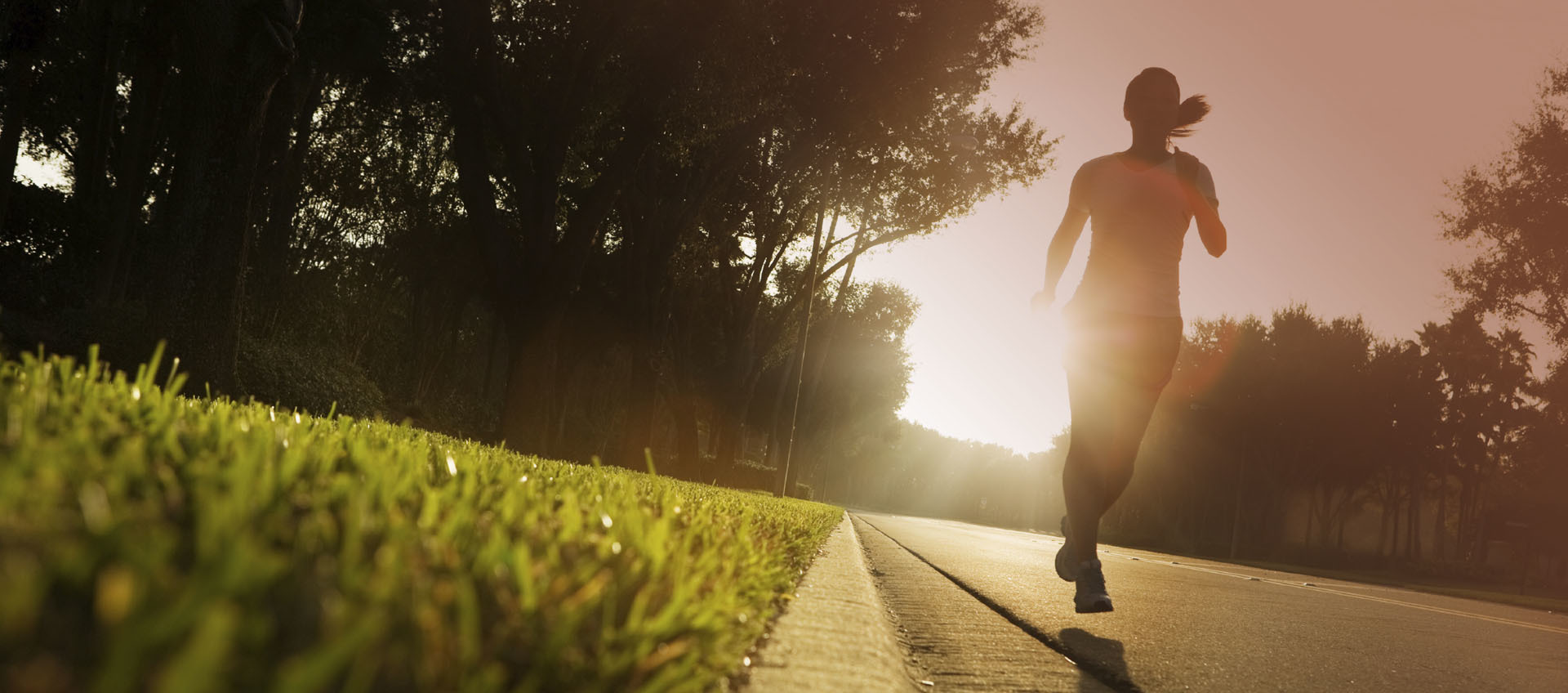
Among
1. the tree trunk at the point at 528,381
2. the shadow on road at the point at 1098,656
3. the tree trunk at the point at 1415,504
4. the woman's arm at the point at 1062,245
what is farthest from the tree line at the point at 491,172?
the tree trunk at the point at 1415,504

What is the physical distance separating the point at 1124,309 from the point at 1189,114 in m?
1.30

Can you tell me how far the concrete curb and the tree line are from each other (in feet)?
25.8

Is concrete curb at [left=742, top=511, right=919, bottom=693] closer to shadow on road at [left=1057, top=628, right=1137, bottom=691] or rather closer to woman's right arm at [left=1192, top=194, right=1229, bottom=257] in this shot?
shadow on road at [left=1057, top=628, right=1137, bottom=691]

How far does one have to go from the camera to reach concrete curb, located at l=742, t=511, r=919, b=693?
1.82 metres

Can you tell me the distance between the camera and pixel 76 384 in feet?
7.55

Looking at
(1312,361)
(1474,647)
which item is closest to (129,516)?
(1474,647)

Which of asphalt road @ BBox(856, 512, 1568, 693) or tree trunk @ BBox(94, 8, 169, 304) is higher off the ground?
tree trunk @ BBox(94, 8, 169, 304)

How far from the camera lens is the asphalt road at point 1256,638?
3.36 metres

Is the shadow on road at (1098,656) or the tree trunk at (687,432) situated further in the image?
the tree trunk at (687,432)

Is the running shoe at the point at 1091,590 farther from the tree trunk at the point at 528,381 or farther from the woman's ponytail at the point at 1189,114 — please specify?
the tree trunk at the point at 528,381

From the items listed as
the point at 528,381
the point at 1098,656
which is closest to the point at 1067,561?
the point at 1098,656

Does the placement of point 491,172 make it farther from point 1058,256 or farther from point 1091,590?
point 1091,590

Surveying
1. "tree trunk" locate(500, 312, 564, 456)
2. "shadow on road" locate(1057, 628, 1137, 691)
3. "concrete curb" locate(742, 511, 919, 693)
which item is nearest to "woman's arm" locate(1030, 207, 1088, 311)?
"shadow on road" locate(1057, 628, 1137, 691)

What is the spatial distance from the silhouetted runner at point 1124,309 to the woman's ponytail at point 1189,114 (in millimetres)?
157
